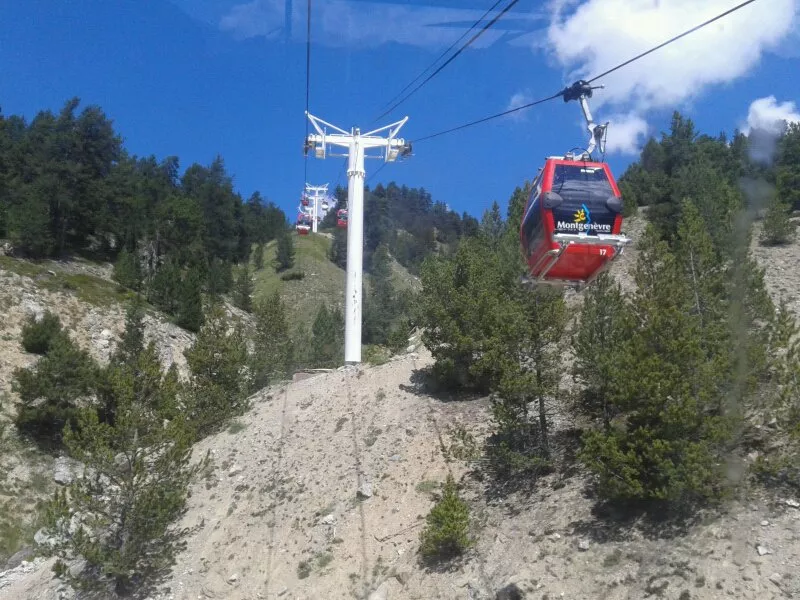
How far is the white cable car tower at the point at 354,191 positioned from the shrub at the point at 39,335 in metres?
18.4

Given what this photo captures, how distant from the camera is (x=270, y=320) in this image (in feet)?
125

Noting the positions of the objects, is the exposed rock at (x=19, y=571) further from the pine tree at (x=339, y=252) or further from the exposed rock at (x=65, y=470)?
the pine tree at (x=339, y=252)

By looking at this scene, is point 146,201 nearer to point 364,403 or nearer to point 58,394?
point 58,394

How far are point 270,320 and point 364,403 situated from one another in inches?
482

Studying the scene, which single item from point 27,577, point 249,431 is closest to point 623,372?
point 249,431

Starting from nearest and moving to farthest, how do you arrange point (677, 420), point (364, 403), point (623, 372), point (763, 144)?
1. point (763, 144)
2. point (677, 420)
3. point (623, 372)
4. point (364, 403)

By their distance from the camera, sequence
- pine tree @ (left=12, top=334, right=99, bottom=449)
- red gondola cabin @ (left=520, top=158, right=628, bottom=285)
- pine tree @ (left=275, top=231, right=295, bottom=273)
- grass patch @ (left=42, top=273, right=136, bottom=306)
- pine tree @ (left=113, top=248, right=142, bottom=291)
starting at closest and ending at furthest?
red gondola cabin @ (left=520, top=158, right=628, bottom=285), pine tree @ (left=12, top=334, right=99, bottom=449), grass patch @ (left=42, top=273, right=136, bottom=306), pine tree @ (left=113, top=248, right=142, bottom=291), pine tree @ (left=275, top=231, right=295, bottom=273)

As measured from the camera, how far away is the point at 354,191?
33469 mm

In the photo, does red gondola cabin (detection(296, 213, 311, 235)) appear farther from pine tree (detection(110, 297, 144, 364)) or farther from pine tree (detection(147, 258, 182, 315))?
pine tree (detection(110, 297, 144, 364))

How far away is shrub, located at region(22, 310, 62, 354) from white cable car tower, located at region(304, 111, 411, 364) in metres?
18.4

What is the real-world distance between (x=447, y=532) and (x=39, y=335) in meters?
31.3

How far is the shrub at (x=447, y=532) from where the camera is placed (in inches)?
698

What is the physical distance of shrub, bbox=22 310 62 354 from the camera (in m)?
40.3

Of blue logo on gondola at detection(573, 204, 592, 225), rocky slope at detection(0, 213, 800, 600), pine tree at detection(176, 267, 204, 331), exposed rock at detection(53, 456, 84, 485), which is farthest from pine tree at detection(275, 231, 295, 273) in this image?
blue logo on gondola at detection(573, 204, 592, 225)
